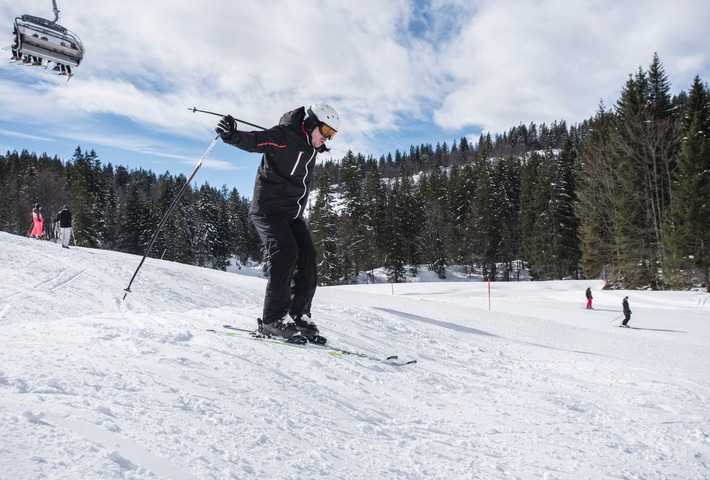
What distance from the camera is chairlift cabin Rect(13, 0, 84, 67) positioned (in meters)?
10.7

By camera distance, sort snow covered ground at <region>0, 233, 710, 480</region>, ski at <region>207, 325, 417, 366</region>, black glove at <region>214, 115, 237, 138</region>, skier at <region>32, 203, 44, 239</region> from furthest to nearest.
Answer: skier at <region>32, 203, 44, 239</region> → ski at <region>207, 325, 417, 366</region> → black glove at <region>214, 115, 237, 138</region> → snow covered ground at <region>0, 233, 710, 480</region>

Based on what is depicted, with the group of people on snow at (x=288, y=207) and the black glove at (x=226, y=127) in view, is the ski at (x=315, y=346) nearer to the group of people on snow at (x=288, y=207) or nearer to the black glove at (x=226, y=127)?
the group of people on snow at (x=288, y=207)

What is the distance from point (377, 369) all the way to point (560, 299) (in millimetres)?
23416

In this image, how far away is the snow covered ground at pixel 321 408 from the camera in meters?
1.96

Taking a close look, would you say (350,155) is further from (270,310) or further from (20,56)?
(270,310)

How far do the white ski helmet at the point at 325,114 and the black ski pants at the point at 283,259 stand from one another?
118 centimetres

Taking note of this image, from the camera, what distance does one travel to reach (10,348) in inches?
115

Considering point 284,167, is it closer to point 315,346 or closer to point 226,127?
point 226,127

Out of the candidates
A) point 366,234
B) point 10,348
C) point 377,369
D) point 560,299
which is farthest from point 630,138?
point 10,348

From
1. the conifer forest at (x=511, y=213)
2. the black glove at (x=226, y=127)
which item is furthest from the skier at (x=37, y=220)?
the black glove at (x=226, y=127)

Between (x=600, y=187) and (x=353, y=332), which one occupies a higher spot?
(x=600, y=187)

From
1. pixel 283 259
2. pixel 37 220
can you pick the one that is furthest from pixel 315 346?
pixel 37 220

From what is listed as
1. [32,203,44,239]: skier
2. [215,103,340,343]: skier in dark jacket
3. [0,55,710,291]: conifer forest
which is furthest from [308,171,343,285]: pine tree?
[215,103,340,343]: skier in dark jacket

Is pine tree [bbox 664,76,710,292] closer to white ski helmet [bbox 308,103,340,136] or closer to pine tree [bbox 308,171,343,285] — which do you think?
white ski helmet [bbox 308,103,340,136]
